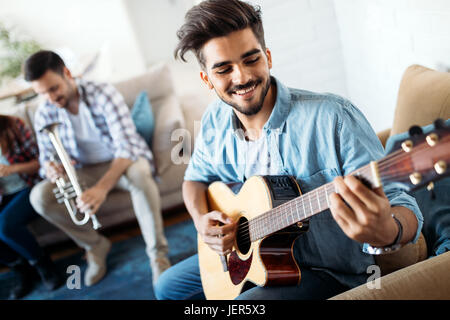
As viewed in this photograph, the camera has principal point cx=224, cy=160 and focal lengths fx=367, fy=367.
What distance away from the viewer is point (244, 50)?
0.85 meters

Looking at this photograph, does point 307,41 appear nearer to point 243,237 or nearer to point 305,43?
point 305,43

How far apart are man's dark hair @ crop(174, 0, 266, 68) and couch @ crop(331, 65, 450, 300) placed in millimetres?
399

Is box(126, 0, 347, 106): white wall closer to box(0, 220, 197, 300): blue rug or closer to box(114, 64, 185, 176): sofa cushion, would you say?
box(114, 64, 185, 176): sofa cushion

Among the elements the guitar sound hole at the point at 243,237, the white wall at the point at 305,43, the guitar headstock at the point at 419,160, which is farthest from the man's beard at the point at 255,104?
the guitar headstock at the point at 419,160

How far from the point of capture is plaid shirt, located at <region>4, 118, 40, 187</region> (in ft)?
6.25

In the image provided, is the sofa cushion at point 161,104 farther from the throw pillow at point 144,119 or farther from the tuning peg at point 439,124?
the tuning peg at point 439,124

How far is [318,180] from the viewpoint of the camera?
862 mm

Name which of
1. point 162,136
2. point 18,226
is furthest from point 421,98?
point 18,226
